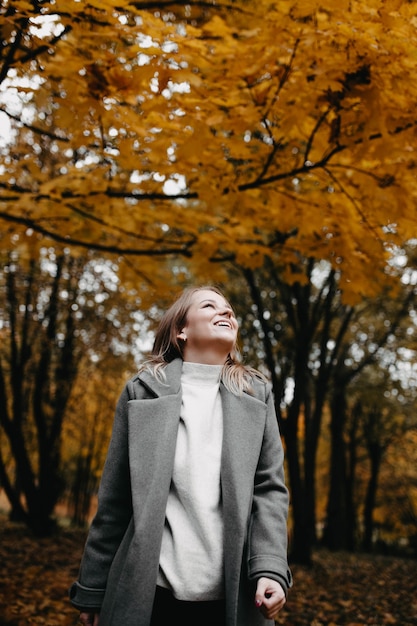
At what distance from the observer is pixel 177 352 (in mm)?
1987

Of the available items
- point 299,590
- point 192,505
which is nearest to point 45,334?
point 299,590

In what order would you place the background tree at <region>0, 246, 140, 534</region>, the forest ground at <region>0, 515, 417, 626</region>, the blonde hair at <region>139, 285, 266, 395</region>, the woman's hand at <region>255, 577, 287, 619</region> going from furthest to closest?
the background tree at <region>0, 246, 140, 534</region>, the forest ground at <region>0, 515, 417, 626</region>, the blonde hair at <region>139, 285, 266, 395</region>, the woman's hand at <region>255, 577, 287, 619</region>

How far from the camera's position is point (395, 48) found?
227 centimetres

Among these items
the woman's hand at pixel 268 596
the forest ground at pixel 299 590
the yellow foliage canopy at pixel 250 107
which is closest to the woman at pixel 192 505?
the woman's hand at pixel 268 596

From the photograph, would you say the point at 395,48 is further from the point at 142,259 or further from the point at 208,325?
the point at 142,259

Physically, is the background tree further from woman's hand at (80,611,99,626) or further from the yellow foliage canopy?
woman's hand at (80,611,99,626)

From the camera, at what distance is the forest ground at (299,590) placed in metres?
4.44

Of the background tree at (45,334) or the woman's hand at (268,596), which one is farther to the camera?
the background tree at (45,334)

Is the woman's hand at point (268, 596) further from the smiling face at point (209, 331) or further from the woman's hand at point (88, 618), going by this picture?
the smiling face at point (209, 331)

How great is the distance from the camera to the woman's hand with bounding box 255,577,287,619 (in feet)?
4.56

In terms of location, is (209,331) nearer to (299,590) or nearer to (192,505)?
(192,505)

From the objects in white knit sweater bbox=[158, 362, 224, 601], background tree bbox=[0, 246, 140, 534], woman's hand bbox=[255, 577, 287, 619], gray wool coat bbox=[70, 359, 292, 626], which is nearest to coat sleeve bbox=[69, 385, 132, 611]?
gray wool coat bbox=[70, 359, 292, 626]

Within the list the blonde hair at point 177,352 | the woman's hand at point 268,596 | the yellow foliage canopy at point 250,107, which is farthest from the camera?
the yellow foliage canopy at point 250,107

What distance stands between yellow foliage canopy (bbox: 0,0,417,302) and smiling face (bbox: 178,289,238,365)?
113cm
